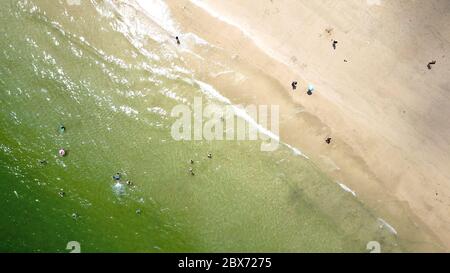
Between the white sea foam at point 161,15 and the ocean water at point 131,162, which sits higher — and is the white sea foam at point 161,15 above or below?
above

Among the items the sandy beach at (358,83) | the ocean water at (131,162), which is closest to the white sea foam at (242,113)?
the ocean water at (131,162)

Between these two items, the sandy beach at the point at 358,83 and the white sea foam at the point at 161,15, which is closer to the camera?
the sandy beach at the point at 358,83

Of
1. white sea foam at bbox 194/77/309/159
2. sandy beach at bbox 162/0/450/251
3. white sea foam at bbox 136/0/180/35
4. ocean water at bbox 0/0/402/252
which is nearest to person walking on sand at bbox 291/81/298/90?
sandy beach at bbox 162/0/450/251

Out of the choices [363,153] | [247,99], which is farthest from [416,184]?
[247,99]

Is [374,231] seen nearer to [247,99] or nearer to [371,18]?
[247,99]

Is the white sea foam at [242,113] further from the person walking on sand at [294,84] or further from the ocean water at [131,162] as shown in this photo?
the person walking on sand at [294,84]

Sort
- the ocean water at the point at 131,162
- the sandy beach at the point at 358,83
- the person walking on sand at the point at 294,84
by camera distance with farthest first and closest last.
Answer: the ocean water at the point at 131,162
the person walking on sand at the point at 294,84
the sandy beach at the point at 358,83

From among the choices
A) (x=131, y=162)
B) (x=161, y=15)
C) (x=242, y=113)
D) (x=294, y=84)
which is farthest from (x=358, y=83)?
(x=131, y=162)
